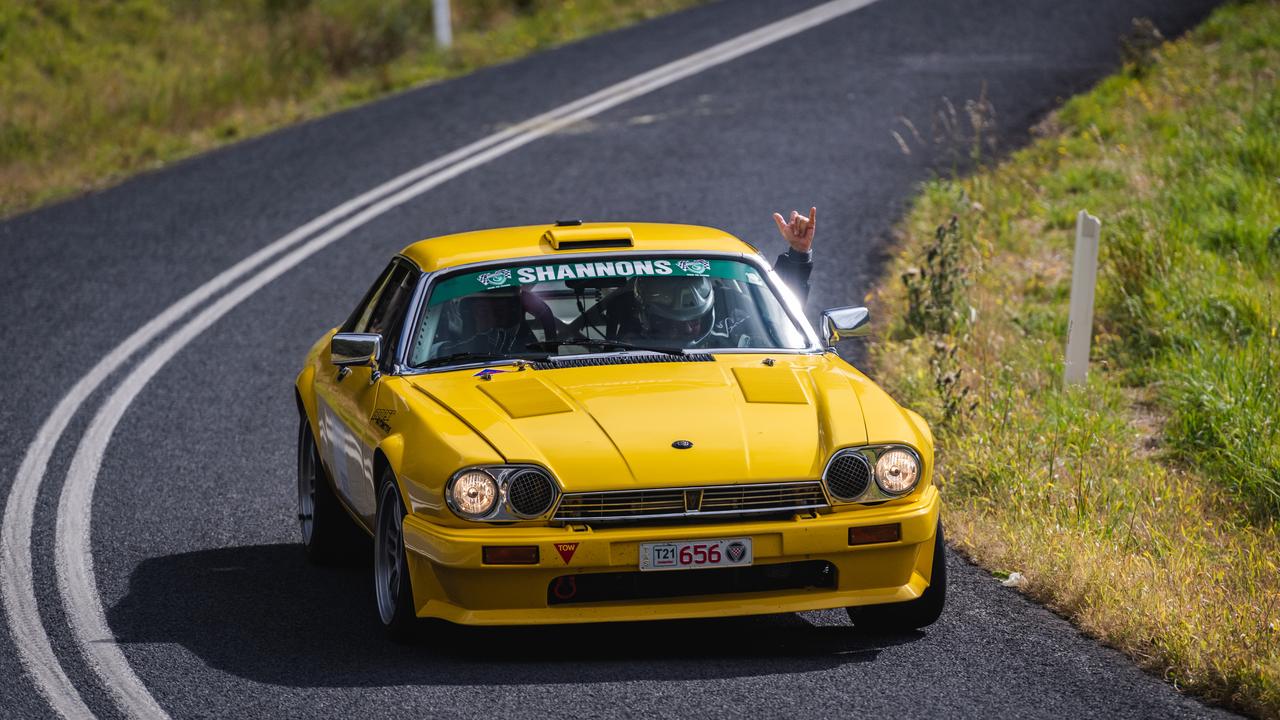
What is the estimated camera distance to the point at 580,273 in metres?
6.96

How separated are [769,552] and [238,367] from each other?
675 centimetres

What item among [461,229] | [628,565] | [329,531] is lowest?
[461,229]

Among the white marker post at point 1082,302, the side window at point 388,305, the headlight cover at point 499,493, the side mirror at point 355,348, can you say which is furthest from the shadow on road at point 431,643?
the white marker post at point 1082,302

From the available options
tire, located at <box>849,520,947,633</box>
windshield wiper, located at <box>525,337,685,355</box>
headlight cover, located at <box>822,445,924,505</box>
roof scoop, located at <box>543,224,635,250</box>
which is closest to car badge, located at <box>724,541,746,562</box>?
headlight cover, located at <box>822,445,924,505</box>

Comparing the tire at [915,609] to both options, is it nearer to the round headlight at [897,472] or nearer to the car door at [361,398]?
the round headlight at [897,472]

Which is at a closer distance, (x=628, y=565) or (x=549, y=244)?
(x=628, y=565)

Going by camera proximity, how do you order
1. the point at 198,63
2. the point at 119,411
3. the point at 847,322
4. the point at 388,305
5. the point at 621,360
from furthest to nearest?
the point at 198,63 < the point at 119,411 < the point at 388,305 < the point at 847,322 < the point at 621,360

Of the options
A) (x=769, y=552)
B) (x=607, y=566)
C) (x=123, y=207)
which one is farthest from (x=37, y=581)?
(x=123, y=207)

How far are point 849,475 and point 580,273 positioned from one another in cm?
178

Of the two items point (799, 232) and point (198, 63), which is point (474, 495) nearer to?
point (799, 232)

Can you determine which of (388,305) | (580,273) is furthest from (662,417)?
(388,305)

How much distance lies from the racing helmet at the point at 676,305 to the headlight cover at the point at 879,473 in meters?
1.33

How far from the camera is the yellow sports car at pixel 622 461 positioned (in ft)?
18.0

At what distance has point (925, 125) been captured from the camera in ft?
55.0
